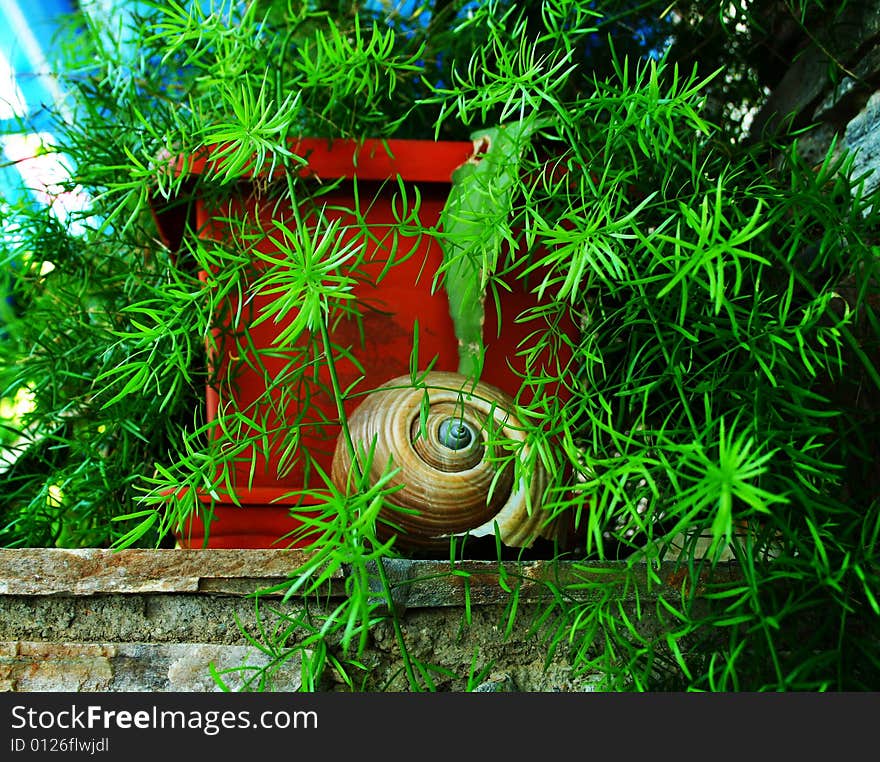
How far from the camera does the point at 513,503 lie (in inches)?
28.2

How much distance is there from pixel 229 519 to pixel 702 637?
42 centimetres

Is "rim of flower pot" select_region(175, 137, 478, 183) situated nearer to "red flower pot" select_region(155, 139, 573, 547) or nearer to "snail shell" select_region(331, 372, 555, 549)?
"red flower pot" select_region(155, 139, 573, 547)

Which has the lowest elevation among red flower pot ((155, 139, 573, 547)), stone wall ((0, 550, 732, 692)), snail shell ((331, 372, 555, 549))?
stone wall ((0, 550, 732, 692))

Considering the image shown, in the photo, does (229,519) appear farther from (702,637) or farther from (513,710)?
(702,637)

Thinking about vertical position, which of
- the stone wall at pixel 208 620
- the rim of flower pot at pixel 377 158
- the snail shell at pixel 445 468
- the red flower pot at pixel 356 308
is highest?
the rim of flower pot at pixel 377 158

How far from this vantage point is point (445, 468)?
2.30ft

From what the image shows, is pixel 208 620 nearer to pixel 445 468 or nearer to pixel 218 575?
pixel 218 575

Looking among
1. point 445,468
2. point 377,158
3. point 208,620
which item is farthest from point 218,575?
point 377,158

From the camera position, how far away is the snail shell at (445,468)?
693mm

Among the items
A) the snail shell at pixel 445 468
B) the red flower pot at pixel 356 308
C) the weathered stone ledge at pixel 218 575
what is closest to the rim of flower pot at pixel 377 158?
the red flower pot at pixel 356 308

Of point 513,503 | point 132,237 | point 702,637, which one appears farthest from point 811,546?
point 132,237

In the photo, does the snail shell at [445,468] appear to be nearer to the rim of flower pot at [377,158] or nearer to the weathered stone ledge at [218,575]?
the weathered stone ledge at [218,575]

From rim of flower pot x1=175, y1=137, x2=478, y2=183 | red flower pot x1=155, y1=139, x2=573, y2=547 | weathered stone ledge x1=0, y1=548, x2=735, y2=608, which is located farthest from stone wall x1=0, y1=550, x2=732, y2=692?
rim of flower pot x1=175, y1=137, x2=478, y2=183

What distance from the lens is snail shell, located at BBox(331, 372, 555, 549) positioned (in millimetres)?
693
